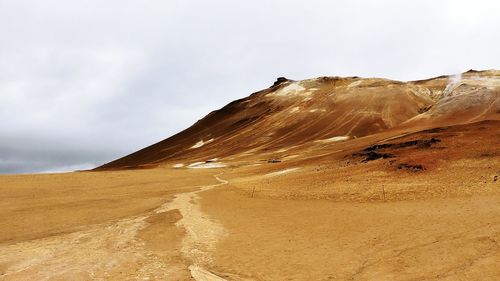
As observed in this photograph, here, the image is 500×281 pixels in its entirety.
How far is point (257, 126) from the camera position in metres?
99.9

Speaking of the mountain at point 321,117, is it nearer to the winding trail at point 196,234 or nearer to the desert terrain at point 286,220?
the desert terrain at point 286,220

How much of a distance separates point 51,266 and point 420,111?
85.6 metres

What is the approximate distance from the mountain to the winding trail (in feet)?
128

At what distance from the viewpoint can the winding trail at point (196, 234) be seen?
1351 centimetres

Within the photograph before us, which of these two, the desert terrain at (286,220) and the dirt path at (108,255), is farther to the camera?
the desert terrain at (286,220)

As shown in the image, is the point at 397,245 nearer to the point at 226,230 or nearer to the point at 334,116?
the point at 226,230

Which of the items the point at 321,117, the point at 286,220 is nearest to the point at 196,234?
the point at 286,220

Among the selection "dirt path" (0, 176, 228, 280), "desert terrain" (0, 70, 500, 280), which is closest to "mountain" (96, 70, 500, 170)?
"desert terrain" (0, 70, 500, 280)

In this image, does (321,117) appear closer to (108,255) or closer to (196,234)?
(196,234)

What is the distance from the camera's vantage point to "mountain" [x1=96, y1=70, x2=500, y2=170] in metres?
73.4

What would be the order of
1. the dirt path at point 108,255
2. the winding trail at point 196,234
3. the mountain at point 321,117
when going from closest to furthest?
the dirt path at point 108,255
the winding trail at point 196,234
the mountain at point 321,117

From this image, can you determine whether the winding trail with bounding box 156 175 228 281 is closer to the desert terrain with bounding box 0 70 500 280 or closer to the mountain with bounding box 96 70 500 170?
the desert terrain with bounding box 0 70 500 280

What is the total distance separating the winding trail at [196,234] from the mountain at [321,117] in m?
38.9

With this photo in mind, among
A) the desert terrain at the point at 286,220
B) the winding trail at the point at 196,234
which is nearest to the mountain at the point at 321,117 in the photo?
the desert terrain at the point at 286,220
